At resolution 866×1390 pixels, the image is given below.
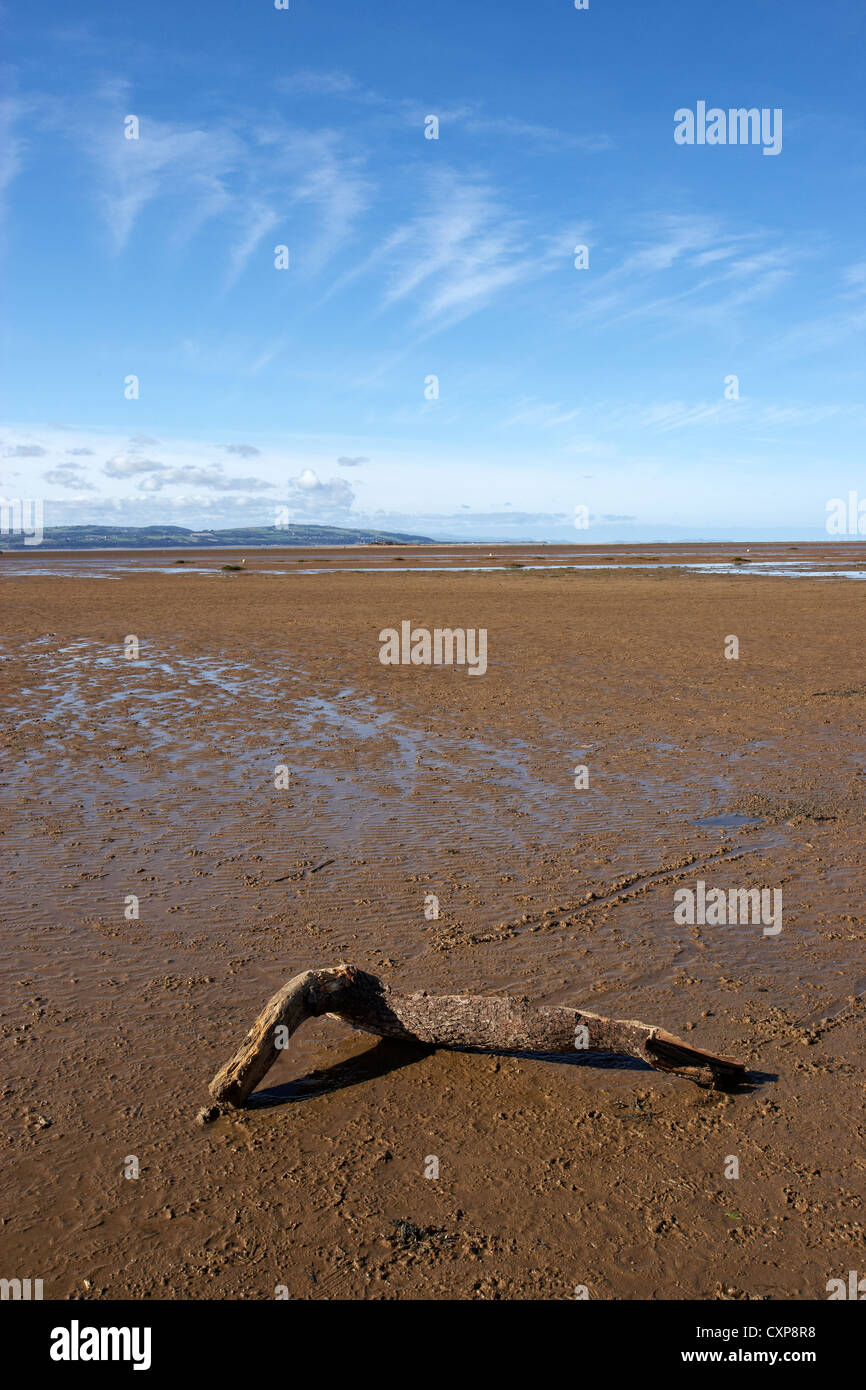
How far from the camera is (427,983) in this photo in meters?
6.38

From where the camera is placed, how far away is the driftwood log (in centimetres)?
497

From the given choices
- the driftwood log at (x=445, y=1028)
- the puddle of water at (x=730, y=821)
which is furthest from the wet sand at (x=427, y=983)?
the driftwood log at (x=445, y=1028)

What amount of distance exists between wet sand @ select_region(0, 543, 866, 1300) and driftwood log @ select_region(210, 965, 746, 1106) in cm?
18

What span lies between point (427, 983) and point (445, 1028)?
984mm

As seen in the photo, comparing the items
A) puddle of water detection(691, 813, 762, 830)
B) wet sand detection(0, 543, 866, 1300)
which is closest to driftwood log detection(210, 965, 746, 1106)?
wet sand detection(0, 543, 866, 1300)

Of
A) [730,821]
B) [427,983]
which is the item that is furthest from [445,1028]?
[730,821]

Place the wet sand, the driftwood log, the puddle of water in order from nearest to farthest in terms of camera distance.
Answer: the wet sand < the driftwood log < the puddle of water

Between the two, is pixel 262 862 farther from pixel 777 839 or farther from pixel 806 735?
pixel 806 735

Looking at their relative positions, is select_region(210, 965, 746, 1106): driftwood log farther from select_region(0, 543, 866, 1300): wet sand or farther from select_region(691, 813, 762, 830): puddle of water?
select_region(691, 813, 762, 830): puddle of water

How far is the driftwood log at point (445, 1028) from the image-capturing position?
4969 mm

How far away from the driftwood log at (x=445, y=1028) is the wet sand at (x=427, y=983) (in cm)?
18

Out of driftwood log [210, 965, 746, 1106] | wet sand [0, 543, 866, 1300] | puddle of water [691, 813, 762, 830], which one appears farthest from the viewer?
puddle of water [691, 813, 762, 830]

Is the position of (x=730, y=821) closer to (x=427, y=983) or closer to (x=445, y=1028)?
(x=427, y=983)
